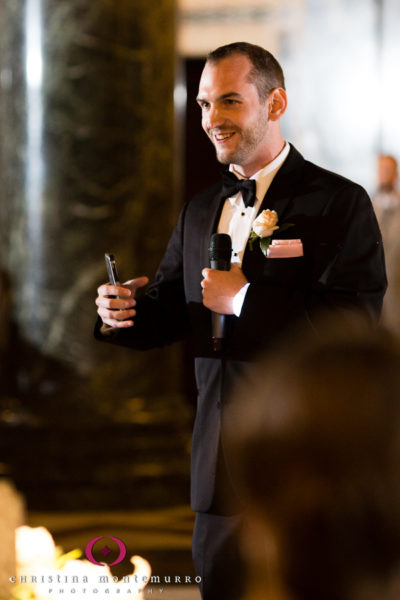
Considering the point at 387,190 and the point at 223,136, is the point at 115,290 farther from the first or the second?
the point at 387,190

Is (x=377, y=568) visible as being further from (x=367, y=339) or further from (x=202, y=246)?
(x=202, y=246)

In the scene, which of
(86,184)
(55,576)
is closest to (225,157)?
(55,576)

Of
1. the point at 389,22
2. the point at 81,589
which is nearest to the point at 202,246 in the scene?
the point at 81,589

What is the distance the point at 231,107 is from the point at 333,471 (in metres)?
1.52

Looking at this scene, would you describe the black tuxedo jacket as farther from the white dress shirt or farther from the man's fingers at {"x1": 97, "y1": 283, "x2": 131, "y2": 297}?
the man's fingers at {"x1": 97, "y1": 283, "x2": 131, "y2": 297}

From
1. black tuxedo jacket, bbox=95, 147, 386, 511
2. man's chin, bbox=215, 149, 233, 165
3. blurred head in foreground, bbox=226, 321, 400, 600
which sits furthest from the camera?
man's chin, bbox=215, 149, 233, 165

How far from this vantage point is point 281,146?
2342mm

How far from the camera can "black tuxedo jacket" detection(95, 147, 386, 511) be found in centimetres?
212

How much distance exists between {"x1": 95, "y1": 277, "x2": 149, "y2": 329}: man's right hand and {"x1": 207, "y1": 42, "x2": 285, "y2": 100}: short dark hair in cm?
61

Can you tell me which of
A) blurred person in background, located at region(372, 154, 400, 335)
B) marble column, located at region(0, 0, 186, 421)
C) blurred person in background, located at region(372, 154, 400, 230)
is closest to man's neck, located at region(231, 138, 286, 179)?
marble column, located at region(0, 0, 186, 421)

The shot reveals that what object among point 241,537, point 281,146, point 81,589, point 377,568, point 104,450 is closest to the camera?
point 377,568

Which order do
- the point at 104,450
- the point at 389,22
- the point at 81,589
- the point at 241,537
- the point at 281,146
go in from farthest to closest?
the point at 389,22
the point at 104,450
the point at 81,589
the point at 281,146
the point at 241,537

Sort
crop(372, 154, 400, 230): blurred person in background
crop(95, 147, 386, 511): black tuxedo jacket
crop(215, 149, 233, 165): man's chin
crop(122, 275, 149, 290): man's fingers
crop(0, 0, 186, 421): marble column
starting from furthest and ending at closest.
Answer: crop(372, 154, 400, 230): blurred person in background
crop(0, 0, 186, 421): marble column
crop(122, 275, 149, 290): man's fingers
crop(215, 149, 233, 165): man's chin
crop(95, 147, 386, 511): black tuxedo jacket

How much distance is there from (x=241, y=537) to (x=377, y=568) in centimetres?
140
